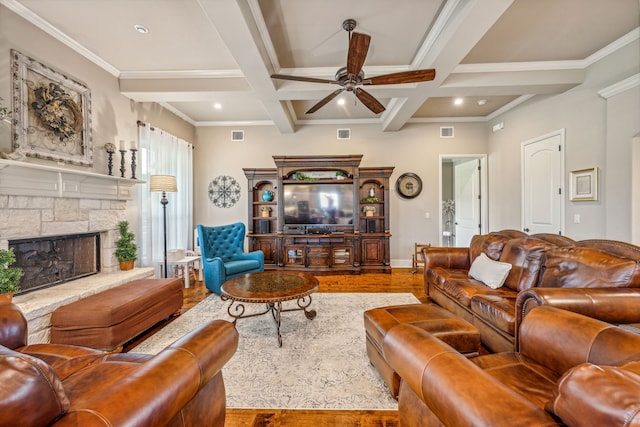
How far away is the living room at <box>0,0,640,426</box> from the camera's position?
2447 mm

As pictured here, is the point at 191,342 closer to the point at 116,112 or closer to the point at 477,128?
the point at 116,112

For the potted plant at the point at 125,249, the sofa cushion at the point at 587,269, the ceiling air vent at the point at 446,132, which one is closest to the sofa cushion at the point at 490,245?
the sofa cushion at the point at 587,269

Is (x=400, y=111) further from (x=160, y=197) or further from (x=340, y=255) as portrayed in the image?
(x=160, y=197)

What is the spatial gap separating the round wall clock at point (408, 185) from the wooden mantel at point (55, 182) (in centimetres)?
466

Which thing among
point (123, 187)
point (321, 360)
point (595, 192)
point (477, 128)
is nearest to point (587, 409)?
point (321, 360)

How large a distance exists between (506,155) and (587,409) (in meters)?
5.29

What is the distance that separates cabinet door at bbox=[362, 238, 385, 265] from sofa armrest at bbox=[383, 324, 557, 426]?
13.0ft

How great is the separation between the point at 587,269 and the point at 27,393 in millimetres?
2994

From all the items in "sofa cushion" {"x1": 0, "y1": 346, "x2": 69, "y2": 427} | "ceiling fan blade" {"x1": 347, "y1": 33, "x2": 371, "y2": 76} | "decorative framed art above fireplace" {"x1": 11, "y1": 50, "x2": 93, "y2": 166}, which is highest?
"ceiling fan blade" {"x1": 347, "y1": 33, "x2": 371, "y2": 76}

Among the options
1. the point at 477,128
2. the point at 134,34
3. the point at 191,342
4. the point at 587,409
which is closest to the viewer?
the point at 587,409

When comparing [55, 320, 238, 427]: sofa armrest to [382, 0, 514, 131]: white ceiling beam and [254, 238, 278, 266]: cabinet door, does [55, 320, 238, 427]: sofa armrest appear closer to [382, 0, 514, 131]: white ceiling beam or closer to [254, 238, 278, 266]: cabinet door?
[382, 0, 514, 131]: white ceiling beam

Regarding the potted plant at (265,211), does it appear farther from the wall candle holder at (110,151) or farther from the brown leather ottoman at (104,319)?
the brown leather ottoman at (104,319)

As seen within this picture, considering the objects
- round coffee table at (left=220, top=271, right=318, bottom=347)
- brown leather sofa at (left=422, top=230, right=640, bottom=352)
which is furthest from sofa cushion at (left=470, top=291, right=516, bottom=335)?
round coffee table at (left=220, top=271, right=318, bottom=347)

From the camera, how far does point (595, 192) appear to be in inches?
127
